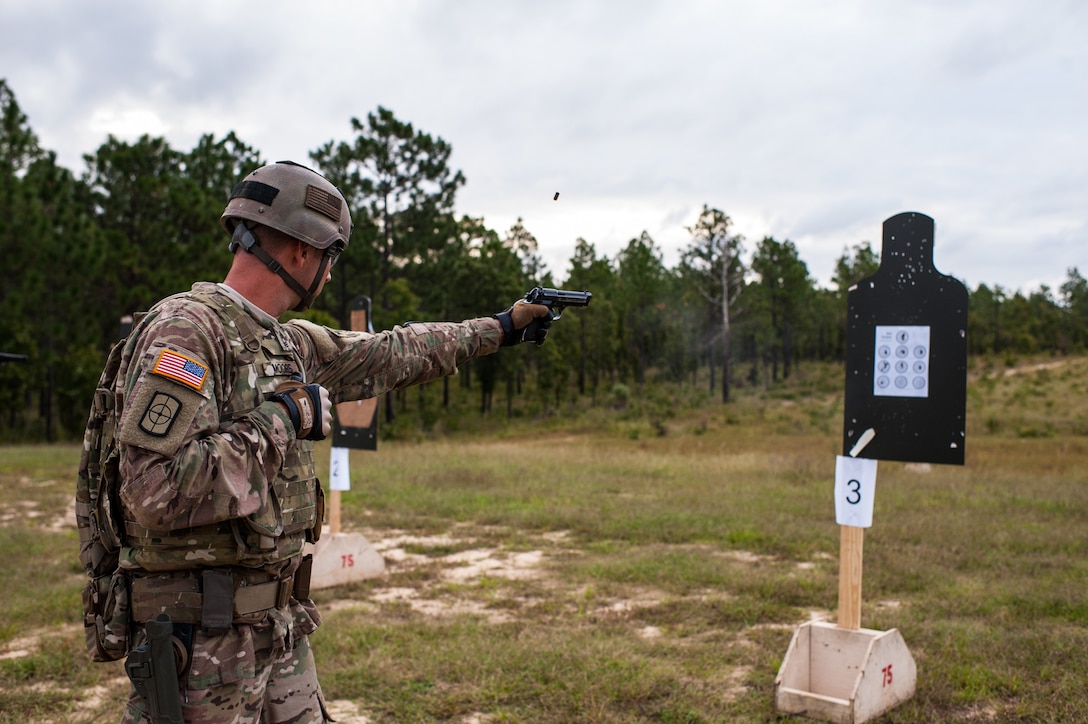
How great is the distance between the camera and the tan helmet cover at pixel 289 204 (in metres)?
2.22

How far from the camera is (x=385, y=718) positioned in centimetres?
402

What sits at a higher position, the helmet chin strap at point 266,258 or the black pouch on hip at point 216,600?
the helmet chin strap at point 266,258

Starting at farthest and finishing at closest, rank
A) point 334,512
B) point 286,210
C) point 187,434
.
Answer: point 334,512
point 286,210
point 187,434

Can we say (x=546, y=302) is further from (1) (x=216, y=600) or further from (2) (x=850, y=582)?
(2) (x=850, y=582)

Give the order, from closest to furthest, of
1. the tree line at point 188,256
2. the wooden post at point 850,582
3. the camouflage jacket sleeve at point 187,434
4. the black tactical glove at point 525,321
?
1. the camouflage jacket sleeve at point 187,434
2. the black tactical glove at point 525,321
3. the wooden post at point 850,582
4. the tree line at point 188,256

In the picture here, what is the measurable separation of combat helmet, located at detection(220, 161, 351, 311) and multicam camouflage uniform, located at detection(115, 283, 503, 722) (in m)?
0.15

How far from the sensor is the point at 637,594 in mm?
6227

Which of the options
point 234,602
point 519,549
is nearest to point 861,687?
point 234,602

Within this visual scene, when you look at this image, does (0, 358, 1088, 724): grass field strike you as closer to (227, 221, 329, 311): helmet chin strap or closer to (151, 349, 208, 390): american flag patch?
(227, 221, 329, 311): helmet chin strap

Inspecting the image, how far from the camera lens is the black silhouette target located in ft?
13.8

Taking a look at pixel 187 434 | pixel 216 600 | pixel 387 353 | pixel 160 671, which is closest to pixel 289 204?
pixel 387 353

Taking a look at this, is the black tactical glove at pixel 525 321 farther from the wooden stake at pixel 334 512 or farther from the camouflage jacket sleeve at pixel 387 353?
the wooden stake at pixel 334 512

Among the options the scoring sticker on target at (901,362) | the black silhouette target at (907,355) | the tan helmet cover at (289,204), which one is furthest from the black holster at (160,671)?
the scoring sticker on target at (901,362)

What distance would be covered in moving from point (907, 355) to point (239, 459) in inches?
135
